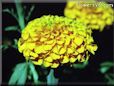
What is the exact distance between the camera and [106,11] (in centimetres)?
136

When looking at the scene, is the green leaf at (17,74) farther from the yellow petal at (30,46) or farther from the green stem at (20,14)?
the yellow petal at (30,46)

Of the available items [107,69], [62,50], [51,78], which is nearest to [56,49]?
[62,50]

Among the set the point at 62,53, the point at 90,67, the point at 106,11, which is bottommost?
the point at 90,67

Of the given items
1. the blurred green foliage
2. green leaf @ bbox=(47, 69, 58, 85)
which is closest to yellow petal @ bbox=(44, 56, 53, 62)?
A: green leaf @ bbox=(47, 69, 58, 85)

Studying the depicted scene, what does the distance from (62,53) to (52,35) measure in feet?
0.18

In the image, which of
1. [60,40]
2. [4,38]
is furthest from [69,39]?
[4,38]

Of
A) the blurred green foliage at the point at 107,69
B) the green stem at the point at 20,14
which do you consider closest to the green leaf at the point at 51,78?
the green stem at the point at 20,14

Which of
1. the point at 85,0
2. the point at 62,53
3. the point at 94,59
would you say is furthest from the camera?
the point at 94,59

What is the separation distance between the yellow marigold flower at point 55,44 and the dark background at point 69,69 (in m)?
0.40

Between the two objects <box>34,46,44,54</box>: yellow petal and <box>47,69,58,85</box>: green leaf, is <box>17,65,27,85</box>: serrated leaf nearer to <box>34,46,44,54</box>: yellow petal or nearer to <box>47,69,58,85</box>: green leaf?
<box>47,69,58,85</box>: green leaf

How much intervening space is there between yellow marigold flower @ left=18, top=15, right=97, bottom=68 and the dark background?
1.32 ft

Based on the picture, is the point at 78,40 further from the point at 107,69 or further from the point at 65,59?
the point at 107,69

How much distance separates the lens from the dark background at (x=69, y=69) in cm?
136

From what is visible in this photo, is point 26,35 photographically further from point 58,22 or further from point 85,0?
point 85,0
